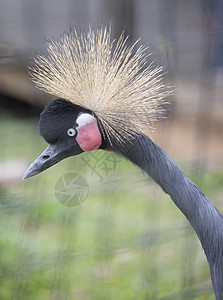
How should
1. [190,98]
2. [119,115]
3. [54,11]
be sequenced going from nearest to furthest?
[119,115], [190,98], [54,11]

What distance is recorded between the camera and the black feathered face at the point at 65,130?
86cm

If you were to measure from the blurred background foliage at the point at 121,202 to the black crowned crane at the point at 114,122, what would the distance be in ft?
Result: 0.91

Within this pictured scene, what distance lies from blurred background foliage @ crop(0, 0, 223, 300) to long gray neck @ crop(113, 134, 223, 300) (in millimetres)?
284

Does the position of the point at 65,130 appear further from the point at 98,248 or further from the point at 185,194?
the point at 98,248

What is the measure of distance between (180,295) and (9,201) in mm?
627

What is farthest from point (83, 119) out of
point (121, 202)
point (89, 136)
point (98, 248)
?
point (121, 202)

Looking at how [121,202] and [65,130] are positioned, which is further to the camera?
[121,202]

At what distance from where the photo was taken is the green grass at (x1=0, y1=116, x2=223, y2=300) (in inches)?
64.4

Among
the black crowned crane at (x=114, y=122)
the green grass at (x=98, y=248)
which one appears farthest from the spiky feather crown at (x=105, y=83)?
the green grass at (x=98, y=248)

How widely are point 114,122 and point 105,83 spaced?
0.23ft

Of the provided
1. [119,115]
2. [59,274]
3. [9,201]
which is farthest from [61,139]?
[59,274]

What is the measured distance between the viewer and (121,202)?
2.30 metres

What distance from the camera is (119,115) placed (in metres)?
0.88

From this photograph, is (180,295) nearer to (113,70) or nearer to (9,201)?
(9,201)
